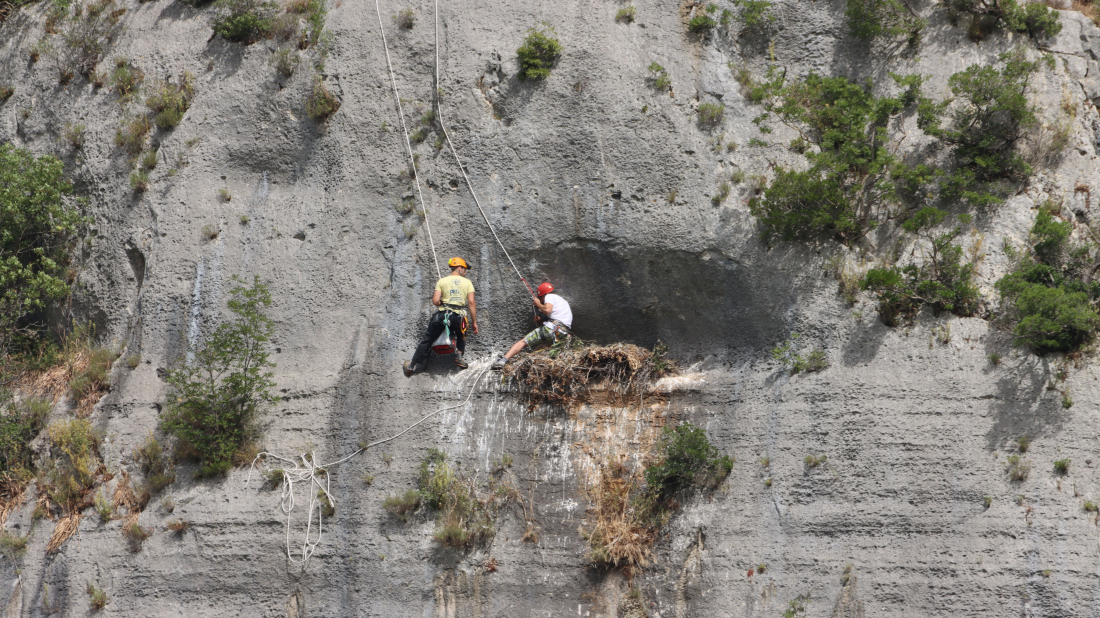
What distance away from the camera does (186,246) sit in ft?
35.5

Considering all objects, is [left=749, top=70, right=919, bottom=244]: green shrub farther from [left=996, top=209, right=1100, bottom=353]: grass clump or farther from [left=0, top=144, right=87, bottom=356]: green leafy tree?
[left=0, top=144, right=87, bottom=356]: green leafy tree

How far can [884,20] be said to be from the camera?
36.2 ft

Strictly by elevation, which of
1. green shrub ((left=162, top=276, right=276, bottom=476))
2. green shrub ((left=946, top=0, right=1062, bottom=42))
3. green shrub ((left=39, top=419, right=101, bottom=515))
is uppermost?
green shrub ((left=946, top=0, right=1062, bottom=42))

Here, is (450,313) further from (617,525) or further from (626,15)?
(626,15)

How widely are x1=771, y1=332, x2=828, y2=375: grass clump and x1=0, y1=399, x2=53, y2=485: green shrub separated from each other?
353 inches

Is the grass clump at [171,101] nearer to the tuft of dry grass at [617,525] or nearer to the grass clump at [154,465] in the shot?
the grass clump at [154,465]

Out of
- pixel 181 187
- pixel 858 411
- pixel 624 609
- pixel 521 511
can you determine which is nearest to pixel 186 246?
pixel 181 187

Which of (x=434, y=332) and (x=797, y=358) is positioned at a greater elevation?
(x=434, y=332)

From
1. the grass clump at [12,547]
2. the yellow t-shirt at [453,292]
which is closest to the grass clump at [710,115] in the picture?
the yellow t-shirt at [453,292]

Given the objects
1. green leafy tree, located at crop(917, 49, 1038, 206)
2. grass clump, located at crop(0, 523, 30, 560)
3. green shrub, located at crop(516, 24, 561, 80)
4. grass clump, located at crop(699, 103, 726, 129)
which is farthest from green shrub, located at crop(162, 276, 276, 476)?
green leafy tree, located at crop(917, 49, 1038, 206)

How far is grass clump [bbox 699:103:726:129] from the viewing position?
419 inches

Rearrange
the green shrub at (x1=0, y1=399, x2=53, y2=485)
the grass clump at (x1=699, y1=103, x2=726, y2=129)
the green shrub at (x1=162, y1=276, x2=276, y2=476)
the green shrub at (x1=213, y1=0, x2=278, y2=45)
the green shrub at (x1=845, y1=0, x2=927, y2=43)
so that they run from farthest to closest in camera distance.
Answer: the green shrub at (x1=213, y1=0, x2=278, y2=45) < the green shrub at (x1=845, y1=0, x2=927, y2=43) < the grass clump at (x1=699, y1=103, x2=726, y2=129) < the green shrub at (x1=0, y1=399, x2=53, y2=485) < the green shrub at (x1=162, y1=276, x2=276, y2=476)

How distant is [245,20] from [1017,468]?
1118cm

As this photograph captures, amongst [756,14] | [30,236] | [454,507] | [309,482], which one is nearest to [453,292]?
[454,507]
